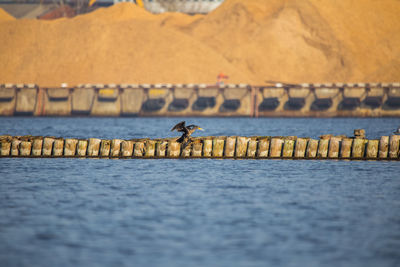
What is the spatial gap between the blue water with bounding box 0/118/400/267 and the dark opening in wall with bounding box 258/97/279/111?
2706 inches

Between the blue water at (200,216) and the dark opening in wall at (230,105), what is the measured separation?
69.7 m

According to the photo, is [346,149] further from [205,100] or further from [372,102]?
[372,102]

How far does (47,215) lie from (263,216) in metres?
6.63

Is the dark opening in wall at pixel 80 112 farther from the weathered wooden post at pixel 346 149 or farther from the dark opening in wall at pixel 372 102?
the weathered wooden post at pixel 346 149

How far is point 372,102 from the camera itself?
103 metres

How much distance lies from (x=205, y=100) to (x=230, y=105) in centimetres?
383

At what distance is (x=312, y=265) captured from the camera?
16422mm

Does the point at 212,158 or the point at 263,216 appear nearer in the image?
the point at 263,216

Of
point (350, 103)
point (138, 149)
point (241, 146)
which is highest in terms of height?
point (350, 103)

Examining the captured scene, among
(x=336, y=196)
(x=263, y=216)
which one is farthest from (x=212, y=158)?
(x=263, y=216)

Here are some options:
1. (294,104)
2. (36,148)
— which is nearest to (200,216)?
(36,148)

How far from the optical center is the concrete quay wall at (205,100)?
339 feet

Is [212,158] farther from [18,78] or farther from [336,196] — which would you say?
[18,78]

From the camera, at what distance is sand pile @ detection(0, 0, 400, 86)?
11962 centimetres
